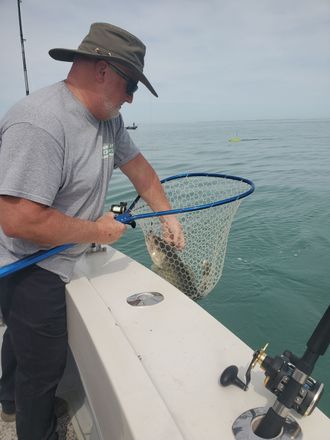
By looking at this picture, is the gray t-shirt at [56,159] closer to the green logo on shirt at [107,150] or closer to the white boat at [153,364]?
the green logo on shirt at [107,150]

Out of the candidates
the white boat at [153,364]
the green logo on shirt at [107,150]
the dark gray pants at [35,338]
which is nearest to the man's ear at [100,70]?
the green logo on shirt at [107,150]

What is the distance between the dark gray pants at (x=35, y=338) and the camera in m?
1.84

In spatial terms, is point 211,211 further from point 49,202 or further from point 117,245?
point 117,245

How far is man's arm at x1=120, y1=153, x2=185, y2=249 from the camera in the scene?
259 centimetres

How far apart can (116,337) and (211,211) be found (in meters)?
1.27

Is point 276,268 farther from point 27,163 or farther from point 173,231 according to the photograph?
point 27,163

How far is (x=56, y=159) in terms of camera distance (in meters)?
1.55

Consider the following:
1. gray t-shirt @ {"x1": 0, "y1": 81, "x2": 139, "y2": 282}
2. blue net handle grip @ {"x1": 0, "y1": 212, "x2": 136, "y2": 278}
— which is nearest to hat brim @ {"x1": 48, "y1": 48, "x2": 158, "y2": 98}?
gray t-shirt @ {"x1": 0, "y1": 81, "x2": 139, "y2": 282}

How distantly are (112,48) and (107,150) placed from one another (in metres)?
0.53

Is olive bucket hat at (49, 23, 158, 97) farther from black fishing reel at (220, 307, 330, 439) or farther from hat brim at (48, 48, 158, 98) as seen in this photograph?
black fishing reel at (220, 307, 330, 439)

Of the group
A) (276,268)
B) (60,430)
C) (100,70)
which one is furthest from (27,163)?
(276,268)

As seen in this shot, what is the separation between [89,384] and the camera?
66.2 inches

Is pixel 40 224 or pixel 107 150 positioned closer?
pixel 40 224

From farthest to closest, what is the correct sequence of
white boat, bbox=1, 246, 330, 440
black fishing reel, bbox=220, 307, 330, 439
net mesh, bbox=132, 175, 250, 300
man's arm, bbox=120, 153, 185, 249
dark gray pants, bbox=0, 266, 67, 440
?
1. net mesh, bbox=132, 175, 250, 300
2. man's arm, bbox=120, 153, 185, 249
3. dark gray pants, bbox=0, 266, 67, 440
4. white boat, bbox=1, 246, 330, 440
5. black fishing reel, bbox=220, 307, 330, 439
